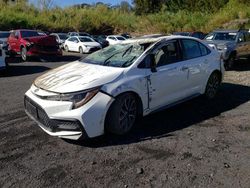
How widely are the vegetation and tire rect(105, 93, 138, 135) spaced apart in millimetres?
33035

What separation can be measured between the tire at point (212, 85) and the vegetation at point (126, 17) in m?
30.1

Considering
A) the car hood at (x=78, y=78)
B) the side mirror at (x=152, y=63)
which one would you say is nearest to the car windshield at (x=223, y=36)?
the side mirror at (x=152, y=63)

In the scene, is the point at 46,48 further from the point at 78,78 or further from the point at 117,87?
the point at 117,87

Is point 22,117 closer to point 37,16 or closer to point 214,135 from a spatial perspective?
point 214,135

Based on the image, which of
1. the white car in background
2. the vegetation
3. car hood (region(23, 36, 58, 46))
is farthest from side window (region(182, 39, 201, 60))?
the vegetation

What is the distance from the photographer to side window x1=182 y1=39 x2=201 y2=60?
23.8 ft

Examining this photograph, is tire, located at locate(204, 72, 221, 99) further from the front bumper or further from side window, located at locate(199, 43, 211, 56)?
the front bumper

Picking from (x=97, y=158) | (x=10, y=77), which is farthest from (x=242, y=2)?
(x=97, y=158)

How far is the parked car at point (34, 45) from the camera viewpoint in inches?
732

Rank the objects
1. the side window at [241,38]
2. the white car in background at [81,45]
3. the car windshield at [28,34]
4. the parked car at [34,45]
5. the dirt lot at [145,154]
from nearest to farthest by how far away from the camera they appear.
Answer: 1. the dirt lot at [145,154]
2. the side window at [241,38]
3. the parked car at [34,45]
4. the car windshield at [28,34]
5. the white car in background at [81,45]

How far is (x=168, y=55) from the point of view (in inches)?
268

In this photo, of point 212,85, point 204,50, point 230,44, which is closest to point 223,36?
point 230,44

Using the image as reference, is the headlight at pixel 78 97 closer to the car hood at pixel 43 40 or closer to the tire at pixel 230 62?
the tire at pixel 230 62

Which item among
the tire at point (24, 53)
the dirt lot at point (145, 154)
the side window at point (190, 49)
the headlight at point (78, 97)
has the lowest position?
the tire at point (24, 53)
